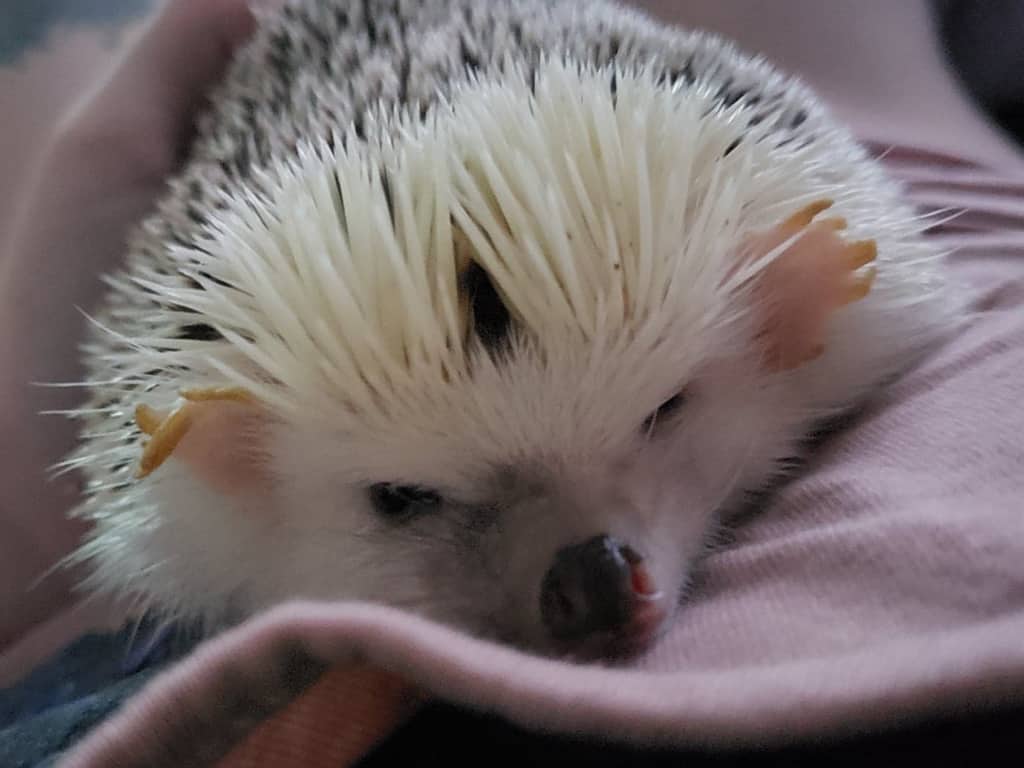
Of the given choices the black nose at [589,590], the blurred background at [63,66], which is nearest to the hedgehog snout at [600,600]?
the black nose at [589,590]

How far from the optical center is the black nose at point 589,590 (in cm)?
70

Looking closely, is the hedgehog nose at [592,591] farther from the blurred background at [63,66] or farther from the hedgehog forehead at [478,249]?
the blurred background at [63,66]

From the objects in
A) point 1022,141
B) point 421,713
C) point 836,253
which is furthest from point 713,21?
point 421,713

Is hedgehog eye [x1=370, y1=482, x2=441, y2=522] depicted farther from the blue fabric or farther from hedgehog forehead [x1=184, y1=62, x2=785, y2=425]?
the blue fabric

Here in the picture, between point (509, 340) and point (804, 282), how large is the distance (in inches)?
11.2

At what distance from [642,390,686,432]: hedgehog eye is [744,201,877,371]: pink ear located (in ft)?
0.37

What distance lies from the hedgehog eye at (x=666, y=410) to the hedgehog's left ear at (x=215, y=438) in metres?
0.32

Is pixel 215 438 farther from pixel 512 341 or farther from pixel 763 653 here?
pixel 763 653

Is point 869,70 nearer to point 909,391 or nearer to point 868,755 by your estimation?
point 909,391

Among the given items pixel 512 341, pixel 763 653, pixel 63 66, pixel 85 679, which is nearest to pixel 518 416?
pixel 512 341

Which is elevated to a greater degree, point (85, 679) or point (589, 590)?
point (589, 590)

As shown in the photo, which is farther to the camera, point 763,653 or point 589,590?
point 589,590

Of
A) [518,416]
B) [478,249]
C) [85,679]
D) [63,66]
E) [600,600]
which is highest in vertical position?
[63,66]

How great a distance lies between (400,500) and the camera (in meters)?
0.85
